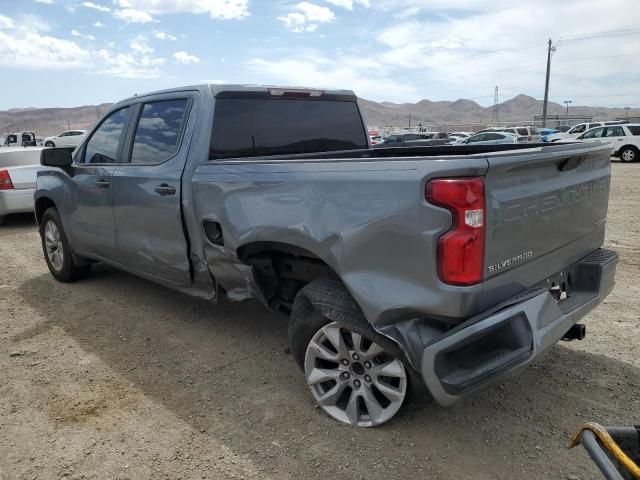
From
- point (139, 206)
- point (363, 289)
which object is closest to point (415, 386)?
point (363, 289)

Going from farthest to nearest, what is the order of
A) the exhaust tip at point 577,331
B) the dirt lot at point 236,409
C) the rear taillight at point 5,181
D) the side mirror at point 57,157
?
the rear taillight at point 5,181 → the side mirror at point 57,157 → the exhaust tip at point 577,331 → the dirt lot at point 236,409

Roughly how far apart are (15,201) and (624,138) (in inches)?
865

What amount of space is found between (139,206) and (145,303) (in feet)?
4.24

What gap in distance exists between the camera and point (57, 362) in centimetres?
389

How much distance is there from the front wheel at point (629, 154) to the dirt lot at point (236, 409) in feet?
66.0

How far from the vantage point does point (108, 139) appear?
15.6 feet

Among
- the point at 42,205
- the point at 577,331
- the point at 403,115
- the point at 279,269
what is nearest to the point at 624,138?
the point at 577,331

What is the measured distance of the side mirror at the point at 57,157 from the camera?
4.93 meters

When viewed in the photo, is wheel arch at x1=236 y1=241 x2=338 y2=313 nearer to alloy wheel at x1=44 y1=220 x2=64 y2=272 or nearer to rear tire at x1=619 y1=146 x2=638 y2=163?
alloy wheel at x1=44 y1=220 x2=64 y2=272

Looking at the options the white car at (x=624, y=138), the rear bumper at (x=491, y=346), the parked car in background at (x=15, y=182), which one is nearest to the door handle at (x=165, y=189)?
the rear bumper at (x=491, y=346)

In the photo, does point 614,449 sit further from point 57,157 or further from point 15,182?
point 15,182

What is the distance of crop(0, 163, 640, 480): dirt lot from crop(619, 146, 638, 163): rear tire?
2012cm

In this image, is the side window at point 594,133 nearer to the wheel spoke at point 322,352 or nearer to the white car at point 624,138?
the white car at point 624,138

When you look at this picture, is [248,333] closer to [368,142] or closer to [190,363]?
[190,363]
